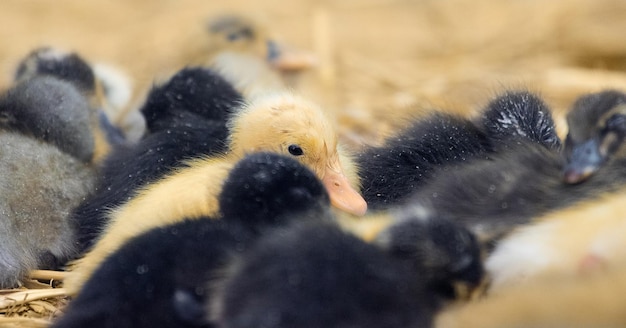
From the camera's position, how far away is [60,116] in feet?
8.87

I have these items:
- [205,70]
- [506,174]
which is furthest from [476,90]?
[506,174]

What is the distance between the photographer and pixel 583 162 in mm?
1729

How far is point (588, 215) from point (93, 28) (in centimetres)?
542

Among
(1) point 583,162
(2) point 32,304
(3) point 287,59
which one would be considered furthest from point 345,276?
(3) point 287,59

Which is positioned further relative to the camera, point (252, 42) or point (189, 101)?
point (252, 42)

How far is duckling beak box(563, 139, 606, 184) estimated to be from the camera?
170cm

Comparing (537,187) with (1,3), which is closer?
(537,187)

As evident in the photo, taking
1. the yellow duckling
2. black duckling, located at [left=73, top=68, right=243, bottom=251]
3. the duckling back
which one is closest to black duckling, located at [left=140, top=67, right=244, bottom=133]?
black duckling, located at [left=73, top=68, right=243, bottom=251]

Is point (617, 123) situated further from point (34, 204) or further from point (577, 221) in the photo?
point (34, 204)

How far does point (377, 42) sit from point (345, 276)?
502 centimetres

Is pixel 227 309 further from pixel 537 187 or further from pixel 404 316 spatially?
pixel 537 187

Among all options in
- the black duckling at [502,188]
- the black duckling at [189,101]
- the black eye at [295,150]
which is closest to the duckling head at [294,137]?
the black eye at [295,150]

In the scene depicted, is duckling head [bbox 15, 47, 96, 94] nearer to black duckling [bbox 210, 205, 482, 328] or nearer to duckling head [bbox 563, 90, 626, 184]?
black duckling [bbox 210, 205, 482, 328]

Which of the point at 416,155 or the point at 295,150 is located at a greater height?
the point at 416,155
